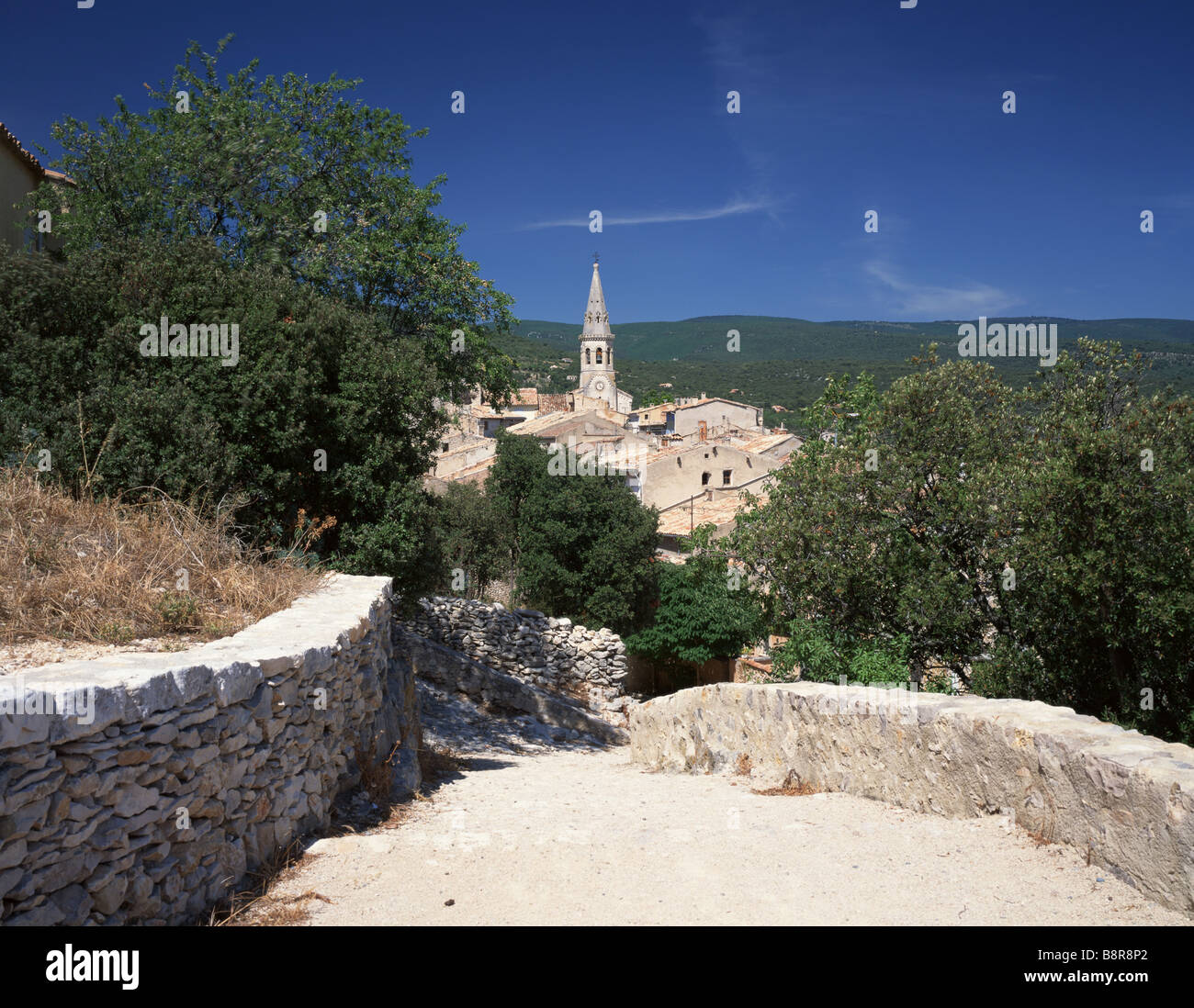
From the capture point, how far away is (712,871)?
15.6 feet

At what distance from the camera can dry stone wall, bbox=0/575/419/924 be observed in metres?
3.22

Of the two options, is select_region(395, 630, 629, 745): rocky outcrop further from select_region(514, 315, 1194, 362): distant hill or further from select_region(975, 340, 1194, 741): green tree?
select_region(514, 315, 1194, 362): distant hill

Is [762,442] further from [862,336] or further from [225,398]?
[862,336]

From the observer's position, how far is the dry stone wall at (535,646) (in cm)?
1948

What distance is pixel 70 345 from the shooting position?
31.6 ft

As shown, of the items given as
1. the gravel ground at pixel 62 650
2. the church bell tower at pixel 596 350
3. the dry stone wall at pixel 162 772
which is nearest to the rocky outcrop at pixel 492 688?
the dry stone wall at pixel 162 772

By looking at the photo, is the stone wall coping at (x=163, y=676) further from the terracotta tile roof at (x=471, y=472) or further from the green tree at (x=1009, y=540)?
the terracotta tile roof at (x=471, y=472)

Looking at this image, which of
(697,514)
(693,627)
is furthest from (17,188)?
(697,514)

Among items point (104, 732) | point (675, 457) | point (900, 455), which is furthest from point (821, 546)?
point (675, 457)

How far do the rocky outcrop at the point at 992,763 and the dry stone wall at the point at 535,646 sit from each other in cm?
1099

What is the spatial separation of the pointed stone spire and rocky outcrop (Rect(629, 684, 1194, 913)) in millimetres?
75981
